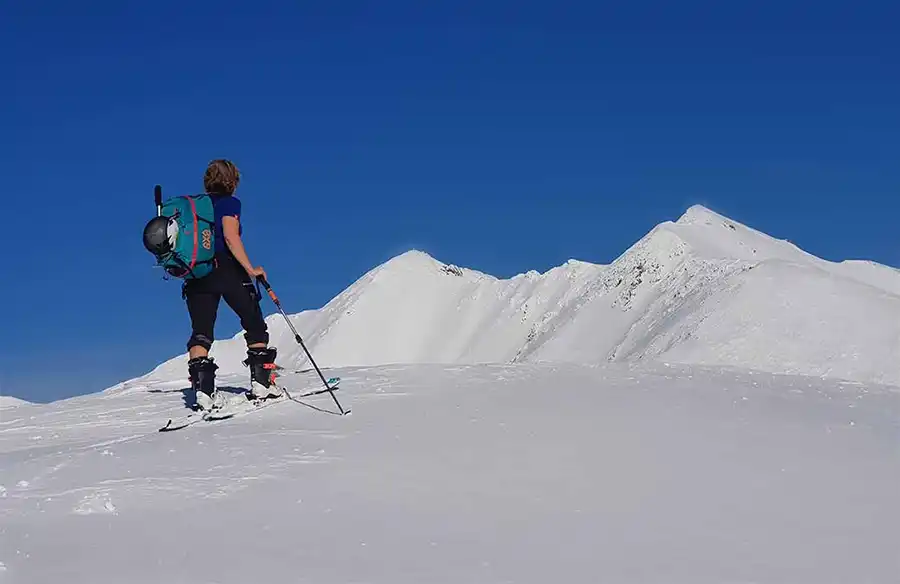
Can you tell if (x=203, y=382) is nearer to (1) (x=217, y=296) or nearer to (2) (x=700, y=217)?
(1) (x=217, y=296)

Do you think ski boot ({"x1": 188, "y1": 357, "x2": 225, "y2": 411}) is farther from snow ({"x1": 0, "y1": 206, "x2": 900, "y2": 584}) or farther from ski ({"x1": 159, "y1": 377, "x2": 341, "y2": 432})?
snow ({"x1": 0, "y1": 206, "x2": 900, "y2": 584})

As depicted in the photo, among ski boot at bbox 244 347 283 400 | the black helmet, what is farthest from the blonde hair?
ski boot at bbox 244 347 283 400

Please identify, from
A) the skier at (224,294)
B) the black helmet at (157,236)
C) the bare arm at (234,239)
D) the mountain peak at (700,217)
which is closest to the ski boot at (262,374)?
the skier at (224,294)

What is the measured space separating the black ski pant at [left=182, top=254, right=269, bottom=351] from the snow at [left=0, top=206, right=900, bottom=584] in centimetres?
105

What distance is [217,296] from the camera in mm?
9844

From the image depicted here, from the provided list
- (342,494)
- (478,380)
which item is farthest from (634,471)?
(478,380)

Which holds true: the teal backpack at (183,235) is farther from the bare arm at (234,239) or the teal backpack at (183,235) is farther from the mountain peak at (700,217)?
the mountain peak at (700,217)

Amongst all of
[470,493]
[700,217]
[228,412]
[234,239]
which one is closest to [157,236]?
[234,239]

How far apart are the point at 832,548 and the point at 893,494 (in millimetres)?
1511

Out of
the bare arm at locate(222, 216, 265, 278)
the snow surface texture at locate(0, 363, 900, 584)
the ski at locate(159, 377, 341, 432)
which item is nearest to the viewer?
the snow surface texture at locate(0, 363, 900, 584)

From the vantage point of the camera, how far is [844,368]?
4781cm

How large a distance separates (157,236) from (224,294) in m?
1.10

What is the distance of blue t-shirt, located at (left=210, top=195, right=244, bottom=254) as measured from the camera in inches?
376

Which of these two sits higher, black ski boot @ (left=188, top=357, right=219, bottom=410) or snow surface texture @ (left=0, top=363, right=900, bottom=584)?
black ski boot @ (left=188, top=357, right=219, bottom=410)
